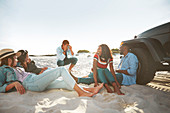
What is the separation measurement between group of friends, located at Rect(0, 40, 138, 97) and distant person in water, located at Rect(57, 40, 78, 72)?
1067mm

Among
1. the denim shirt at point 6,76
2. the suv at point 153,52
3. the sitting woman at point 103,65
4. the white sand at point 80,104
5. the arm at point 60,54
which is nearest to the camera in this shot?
the white sand at point 80,104

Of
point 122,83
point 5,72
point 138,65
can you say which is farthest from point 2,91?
point 138,65

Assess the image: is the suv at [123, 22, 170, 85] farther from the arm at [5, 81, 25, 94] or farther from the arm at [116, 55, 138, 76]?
the arm at [5, 81, 25, 94]

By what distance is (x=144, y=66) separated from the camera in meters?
3.03

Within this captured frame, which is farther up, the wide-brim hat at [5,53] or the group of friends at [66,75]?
the wide-brim hat at [5,53]

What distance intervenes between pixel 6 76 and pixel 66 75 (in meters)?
1.37

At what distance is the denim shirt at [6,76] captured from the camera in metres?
2.19

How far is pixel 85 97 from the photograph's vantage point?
2158mm

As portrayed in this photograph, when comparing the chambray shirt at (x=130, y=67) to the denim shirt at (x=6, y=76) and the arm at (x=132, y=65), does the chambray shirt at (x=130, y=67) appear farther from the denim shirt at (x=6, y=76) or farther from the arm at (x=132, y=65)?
the denim shirt at (x=6, y=76)

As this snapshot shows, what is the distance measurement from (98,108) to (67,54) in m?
3.71

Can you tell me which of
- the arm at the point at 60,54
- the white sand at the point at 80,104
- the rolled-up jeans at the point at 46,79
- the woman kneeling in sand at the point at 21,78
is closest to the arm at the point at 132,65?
the white sand at the point at 80,104

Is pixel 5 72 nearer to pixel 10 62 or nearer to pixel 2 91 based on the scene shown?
pixel 10 62

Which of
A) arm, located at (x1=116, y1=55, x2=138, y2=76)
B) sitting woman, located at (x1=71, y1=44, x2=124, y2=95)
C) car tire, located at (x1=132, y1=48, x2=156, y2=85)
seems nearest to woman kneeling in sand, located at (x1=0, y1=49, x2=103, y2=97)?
sitting woman, located at (x1=71, y1=44, x2=124, y2=95)

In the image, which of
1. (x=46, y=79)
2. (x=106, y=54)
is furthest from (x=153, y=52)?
(x=46, y=79)
